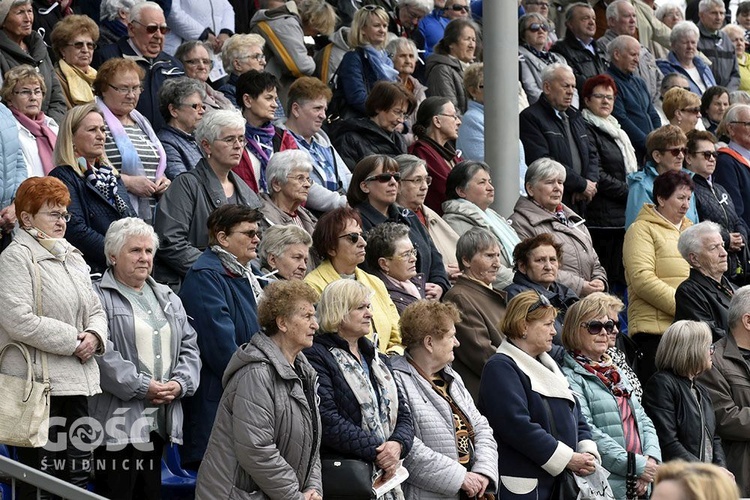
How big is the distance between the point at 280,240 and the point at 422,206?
1.75m

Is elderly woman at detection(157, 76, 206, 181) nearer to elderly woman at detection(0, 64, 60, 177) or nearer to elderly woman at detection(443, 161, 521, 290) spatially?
elderly woman at detection(0, 64, 60, 177)

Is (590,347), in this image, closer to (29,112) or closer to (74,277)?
(74,277)

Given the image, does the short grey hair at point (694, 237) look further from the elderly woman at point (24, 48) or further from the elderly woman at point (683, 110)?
the elderly woman at point (24, 48)

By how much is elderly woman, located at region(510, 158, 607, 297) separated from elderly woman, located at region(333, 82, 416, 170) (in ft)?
3.17

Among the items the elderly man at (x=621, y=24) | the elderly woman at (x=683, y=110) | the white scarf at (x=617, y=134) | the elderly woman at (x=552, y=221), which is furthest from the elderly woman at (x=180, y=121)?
the elderly man at (x=621, y=24)

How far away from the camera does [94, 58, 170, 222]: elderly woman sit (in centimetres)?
826

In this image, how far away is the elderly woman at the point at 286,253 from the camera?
7613 millimetres

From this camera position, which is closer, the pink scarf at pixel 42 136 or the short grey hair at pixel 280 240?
the short grey hair at pixel 280 240

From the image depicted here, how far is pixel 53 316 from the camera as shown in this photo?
263 inches

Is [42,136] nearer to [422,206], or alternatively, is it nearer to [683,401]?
[422,206]

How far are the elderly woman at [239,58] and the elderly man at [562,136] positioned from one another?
2.10 metres

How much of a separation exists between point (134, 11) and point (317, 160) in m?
1.64

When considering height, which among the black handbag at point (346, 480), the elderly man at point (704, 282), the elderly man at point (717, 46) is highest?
the black handbag at point (346, 480)

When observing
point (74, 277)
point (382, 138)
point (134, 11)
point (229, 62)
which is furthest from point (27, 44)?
point (74, 277)
